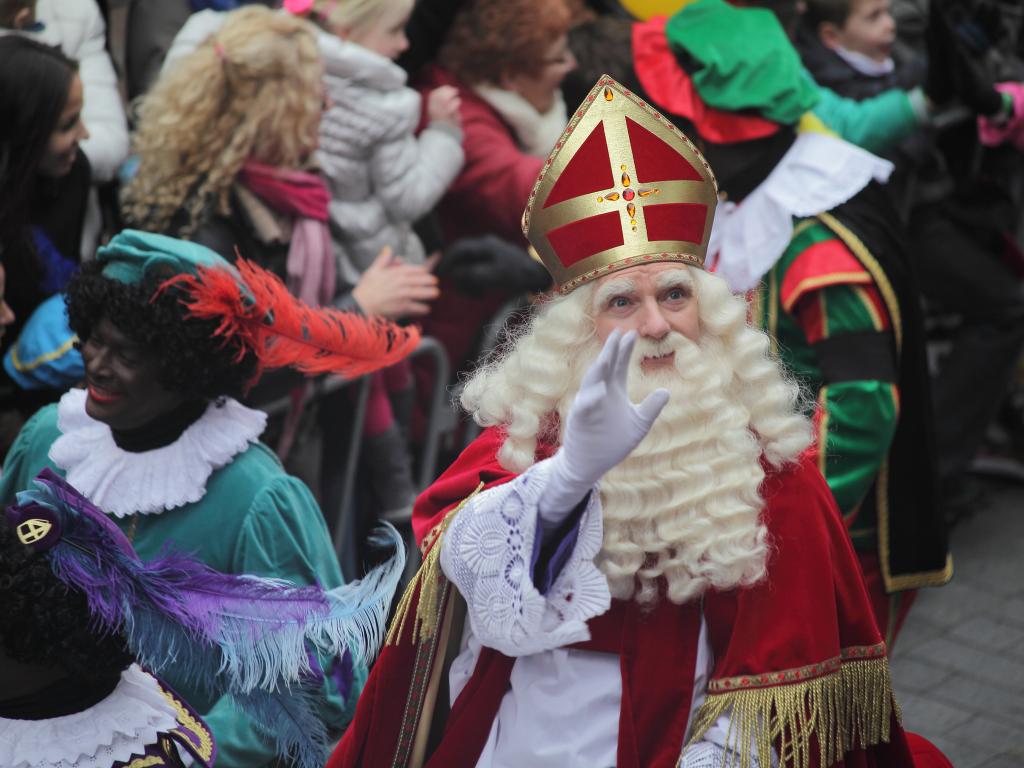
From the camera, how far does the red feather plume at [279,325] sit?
3281mm

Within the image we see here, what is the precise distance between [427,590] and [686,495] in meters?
0.51

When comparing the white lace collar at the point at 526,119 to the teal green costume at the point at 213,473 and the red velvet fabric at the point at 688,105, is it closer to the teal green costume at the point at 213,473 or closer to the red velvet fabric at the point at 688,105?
the red velvet fabric at the point at 688,105

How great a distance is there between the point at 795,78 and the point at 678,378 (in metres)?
2.07

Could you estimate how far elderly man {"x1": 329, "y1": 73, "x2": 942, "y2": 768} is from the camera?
8.82ft

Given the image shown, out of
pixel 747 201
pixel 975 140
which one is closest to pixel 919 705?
pixel 747 201

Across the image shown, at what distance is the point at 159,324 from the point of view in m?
3.25


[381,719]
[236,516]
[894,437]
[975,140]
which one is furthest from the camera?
[975,140]

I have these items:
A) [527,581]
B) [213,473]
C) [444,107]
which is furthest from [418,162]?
[527,581]

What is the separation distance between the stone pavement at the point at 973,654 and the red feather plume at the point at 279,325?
2464 millimetres

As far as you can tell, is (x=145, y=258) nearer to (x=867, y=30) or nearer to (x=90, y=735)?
(x=90, y=735)

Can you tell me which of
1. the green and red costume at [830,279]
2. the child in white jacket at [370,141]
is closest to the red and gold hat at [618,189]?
the green and red costume at [830,279]

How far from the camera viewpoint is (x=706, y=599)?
2.80 metres

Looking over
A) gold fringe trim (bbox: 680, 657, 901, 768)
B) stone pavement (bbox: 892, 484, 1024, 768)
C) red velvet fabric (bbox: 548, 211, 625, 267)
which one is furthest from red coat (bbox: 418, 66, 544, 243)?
gold fringe trim (bbox: 680, 657, 901, 768)

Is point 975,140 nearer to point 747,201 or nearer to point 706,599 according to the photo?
point 747,201
